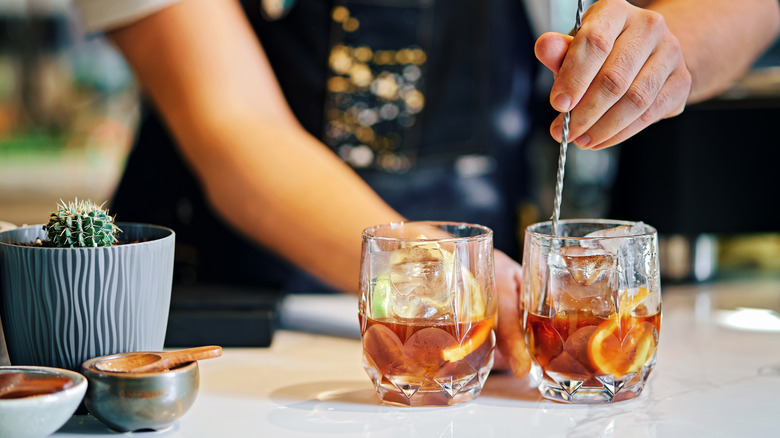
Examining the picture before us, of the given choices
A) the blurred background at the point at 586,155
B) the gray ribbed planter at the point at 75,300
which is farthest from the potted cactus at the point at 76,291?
the blurred background at the point at 586,155

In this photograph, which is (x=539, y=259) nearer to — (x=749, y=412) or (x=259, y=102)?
(x=749, y=412)

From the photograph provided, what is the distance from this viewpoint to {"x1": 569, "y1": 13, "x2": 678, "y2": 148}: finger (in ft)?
2.44

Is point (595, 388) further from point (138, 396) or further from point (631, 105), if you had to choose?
point (138, 396)

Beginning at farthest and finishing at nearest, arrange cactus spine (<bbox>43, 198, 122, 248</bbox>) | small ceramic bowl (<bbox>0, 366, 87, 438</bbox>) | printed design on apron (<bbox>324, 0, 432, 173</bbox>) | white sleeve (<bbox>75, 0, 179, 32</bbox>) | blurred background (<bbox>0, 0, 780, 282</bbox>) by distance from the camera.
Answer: blurred background (<bbox>0, 0, 780, 282</bbox>) → printed design on apron (<bbox>324, 0, 432, 173</bbox>) → white sleeve (<bbox>75, 0, 179, 32</bbox>) → cactus spine (<bbox>43, 198, 122, 248</bbox>) → small ceramic bowl (<bbox>0, 366, 87, 438</bbox>)

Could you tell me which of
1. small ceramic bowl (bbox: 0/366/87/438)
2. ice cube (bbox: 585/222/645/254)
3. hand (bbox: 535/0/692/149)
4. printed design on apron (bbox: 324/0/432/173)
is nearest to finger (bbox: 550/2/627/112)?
hand (bbox: 535/0/692/149)

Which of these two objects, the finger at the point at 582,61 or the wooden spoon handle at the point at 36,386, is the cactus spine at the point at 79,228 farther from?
the finger at the point at 582,61

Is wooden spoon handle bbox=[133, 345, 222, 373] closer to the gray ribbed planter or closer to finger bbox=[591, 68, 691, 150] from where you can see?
the gray ribbed planter

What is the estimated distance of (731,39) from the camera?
3.53ft

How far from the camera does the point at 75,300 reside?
0.71 metres

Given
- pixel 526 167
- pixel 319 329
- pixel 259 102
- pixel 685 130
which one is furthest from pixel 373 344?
pixel 685 130

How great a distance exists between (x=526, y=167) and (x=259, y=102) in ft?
2.13

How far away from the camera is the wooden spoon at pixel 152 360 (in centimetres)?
69

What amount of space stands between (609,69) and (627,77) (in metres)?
0.02

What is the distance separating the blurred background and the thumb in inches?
30.3
